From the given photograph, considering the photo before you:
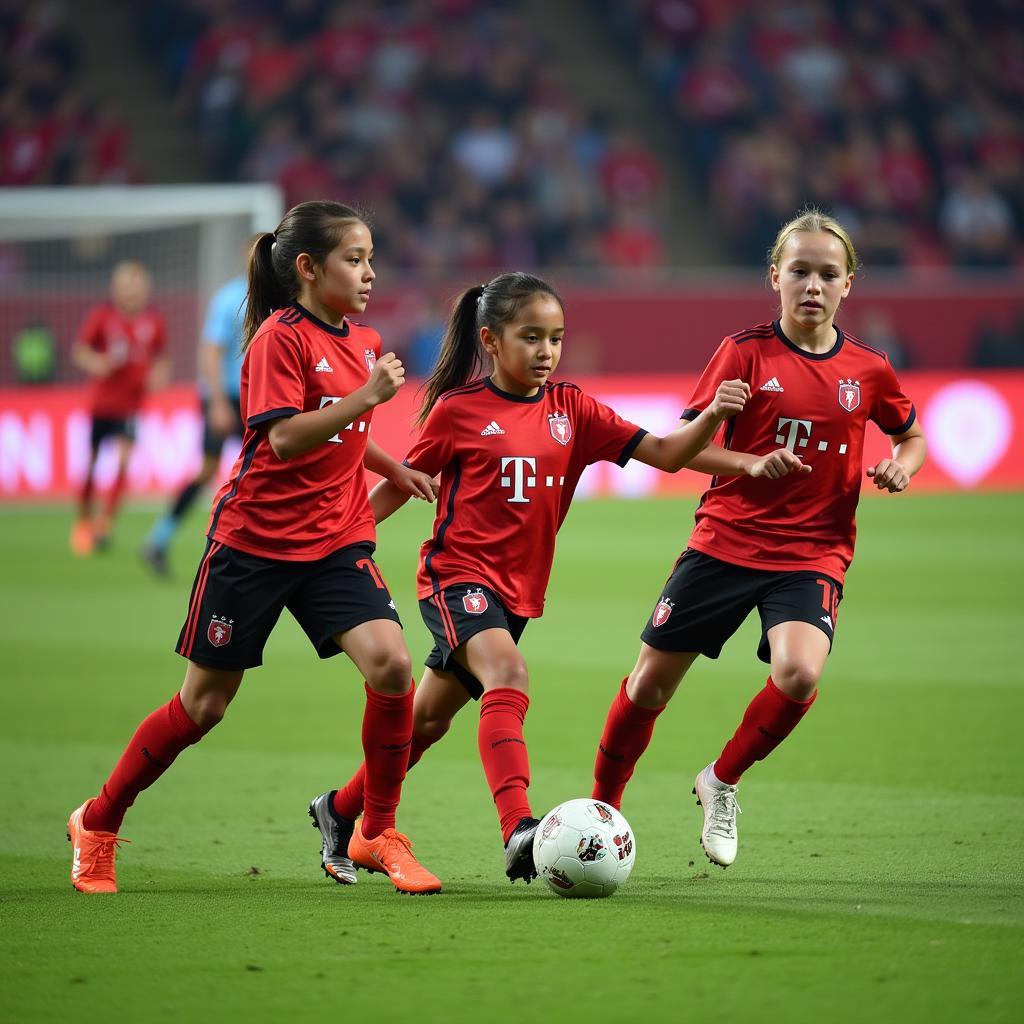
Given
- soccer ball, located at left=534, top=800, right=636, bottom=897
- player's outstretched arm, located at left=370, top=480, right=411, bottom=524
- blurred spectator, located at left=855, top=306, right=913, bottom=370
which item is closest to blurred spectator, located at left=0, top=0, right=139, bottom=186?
blurred spectator, located at left=855, top=306, right=913, bottom=370

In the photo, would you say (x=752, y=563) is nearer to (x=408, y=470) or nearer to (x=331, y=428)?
(x=408, y=470)

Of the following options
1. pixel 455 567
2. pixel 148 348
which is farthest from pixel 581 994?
pixel 148 348

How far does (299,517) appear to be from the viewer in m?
4.74

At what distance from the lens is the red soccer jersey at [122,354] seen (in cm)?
1459

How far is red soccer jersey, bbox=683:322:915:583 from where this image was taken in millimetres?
5113

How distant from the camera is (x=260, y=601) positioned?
15.4 feet

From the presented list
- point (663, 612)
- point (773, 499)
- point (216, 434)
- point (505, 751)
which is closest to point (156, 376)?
point (216, 434)

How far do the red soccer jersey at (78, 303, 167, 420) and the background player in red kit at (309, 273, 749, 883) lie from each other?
1000cm

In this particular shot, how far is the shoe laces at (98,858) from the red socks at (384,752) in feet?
2.38

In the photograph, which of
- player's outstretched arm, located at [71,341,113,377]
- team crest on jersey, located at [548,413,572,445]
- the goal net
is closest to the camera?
team crest on jersey, located at [548,413,572,445]

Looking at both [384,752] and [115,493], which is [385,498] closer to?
[384,752]

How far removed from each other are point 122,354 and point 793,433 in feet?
34.6

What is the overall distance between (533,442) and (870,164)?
20.4 meters

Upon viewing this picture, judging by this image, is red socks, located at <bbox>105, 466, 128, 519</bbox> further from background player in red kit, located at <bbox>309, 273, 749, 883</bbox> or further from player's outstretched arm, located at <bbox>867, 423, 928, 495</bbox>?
player's outstretched arm, located at <bbox>867, 423, 928, 495</bbox>
